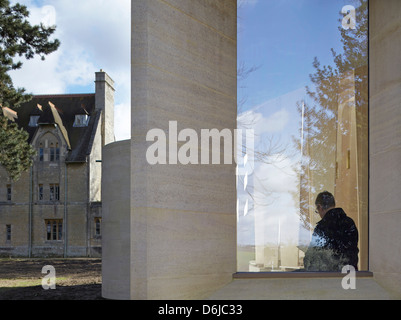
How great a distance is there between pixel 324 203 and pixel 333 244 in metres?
0.54

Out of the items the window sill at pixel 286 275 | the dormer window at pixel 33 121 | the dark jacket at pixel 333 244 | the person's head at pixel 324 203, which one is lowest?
the window sill at pixel 286 275

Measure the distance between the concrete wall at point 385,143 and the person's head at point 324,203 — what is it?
1.90ft

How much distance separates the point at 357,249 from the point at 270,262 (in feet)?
3.64

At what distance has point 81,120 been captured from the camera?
112 feet

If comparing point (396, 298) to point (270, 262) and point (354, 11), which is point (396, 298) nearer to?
point (270, 262)

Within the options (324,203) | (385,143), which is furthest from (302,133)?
(385,143)

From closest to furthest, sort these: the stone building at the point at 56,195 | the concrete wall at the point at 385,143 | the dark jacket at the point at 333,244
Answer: the concrete wall at the point at 385,143 → the dark jacket at the point at 333,244 → the stone building at the point at 56,195

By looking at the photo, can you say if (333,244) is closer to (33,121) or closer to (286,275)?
(286,275)

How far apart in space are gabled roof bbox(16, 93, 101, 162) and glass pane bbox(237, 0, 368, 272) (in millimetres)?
27223

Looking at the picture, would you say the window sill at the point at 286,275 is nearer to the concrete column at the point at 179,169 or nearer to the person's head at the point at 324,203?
the concrete column at the point at 179,169

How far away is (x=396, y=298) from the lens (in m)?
5.47

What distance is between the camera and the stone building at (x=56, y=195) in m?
32.1

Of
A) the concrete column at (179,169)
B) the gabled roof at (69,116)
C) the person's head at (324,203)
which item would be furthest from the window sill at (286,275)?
the gabled roof at (69,116)
